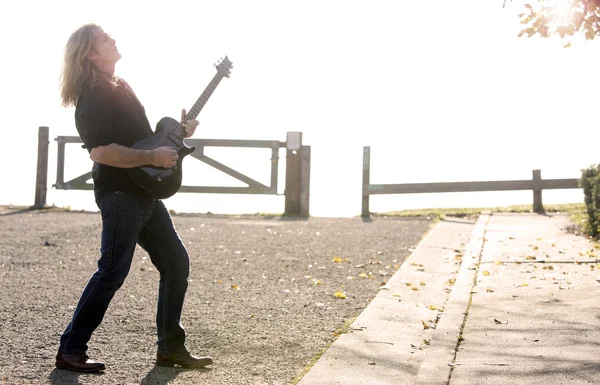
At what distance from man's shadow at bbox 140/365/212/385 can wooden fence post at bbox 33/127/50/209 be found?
39.9ft

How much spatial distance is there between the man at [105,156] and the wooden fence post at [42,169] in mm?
12155

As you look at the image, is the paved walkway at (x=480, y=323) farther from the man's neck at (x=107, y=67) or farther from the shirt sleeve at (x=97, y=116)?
the man's neck at (x=107, y=67)

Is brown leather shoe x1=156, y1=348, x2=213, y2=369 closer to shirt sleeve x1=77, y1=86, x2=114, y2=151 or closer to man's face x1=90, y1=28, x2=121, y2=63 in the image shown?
shirt sleeve x1=77, y1=86, x2=114, y2=151

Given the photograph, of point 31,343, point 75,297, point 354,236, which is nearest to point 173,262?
point 31,343

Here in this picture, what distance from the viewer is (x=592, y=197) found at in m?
12.0

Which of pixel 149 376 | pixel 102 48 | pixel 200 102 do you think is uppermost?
pixel 102 48

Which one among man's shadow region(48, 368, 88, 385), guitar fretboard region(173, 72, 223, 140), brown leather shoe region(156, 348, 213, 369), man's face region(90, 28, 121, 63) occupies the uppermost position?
man's face region(90, 28, 121, 63)

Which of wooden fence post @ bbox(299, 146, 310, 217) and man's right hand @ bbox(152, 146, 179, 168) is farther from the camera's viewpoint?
wooden fence post @ bbox(299, 146, 310, 217)

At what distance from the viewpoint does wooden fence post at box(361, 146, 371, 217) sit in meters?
15.9

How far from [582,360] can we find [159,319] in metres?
2.76

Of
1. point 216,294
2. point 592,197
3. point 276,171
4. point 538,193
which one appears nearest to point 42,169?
point 276,171

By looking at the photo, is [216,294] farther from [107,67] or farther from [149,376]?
[107,67]

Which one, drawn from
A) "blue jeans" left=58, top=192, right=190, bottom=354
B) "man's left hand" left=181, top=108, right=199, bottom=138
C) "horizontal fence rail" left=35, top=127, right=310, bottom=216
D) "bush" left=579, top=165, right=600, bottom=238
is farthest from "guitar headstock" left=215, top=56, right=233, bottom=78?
"horizontal fence rail" left=35, top=127, right=310, bottom=216

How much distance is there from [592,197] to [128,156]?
8836mm
